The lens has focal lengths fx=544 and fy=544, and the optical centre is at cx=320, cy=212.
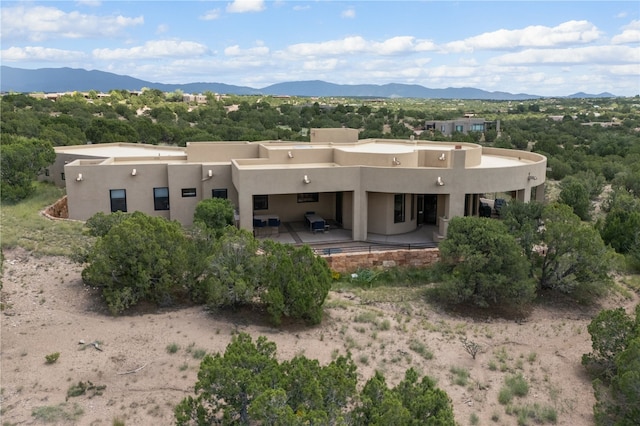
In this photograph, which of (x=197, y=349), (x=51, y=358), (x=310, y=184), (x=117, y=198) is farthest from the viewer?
(x=117, y=198)

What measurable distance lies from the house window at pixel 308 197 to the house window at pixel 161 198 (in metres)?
6.30

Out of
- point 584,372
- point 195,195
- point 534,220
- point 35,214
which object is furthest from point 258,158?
point 584,372

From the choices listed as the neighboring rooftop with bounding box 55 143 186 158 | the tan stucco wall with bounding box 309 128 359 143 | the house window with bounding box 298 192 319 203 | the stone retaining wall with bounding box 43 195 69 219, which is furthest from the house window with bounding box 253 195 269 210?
the stone retaining wall with bounding box 43 195 69 219

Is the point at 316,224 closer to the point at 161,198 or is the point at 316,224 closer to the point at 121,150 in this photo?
the point at 161,198

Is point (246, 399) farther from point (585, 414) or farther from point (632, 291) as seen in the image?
point (632, 291)

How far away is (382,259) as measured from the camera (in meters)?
21.4

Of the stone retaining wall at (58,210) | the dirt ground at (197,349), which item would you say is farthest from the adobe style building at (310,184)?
the dirt ground at (197,349)

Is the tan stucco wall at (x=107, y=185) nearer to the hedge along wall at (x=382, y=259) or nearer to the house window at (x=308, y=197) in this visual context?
the house window at (x=308, y=197)

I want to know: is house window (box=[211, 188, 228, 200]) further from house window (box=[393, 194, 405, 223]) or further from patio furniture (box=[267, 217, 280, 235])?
house window (box=[393, 194, 405, 223])

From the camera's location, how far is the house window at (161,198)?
1009 inches

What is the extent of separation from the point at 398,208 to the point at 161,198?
11.1 meters

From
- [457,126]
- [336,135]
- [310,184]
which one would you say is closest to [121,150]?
[336,135]

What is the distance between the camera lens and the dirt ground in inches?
418

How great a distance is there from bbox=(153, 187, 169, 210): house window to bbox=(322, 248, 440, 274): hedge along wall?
9.22m
